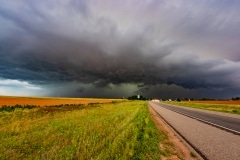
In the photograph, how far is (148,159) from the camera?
7438 mm

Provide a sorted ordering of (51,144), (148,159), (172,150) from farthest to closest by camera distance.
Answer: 1. (51,144)
2. (172,150)
3. (148,159)

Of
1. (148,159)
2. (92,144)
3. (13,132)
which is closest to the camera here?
(148,159)

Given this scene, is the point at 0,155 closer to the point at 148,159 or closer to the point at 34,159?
the point at 34,159

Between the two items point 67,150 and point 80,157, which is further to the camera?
point 67,150

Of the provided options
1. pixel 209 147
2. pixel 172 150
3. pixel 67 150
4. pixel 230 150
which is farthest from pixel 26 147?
pixel 230 150

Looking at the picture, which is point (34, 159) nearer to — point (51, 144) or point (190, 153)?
Answer: point (51, 144)

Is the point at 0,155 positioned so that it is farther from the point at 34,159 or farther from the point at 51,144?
the point at 51,144

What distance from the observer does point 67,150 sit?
8.92m

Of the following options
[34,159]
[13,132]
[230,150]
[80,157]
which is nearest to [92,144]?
[80,157]

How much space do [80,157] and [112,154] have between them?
1.11 metres

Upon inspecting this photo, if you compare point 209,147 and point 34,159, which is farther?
point 209,147

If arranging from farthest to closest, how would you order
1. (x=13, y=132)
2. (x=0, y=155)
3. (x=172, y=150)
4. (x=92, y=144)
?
1. (x=13, y=132)
2. (x=92, y=144)
3. (x=172, y=150)
4. (x=0, y=155)

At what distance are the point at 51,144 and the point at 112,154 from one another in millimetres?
3951

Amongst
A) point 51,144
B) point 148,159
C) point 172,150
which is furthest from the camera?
point 51,144
